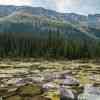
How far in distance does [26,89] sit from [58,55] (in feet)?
142

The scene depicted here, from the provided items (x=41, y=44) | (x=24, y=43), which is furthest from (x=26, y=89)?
(x=24, y=43)

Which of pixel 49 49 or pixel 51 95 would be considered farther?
pixel 49 49

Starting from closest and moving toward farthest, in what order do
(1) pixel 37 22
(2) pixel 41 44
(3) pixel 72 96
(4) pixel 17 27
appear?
1. (3) pixel 72 96
2. (2) pixel 41 44
3. (4) pixel 17 27
4. (1) pixel 37 22

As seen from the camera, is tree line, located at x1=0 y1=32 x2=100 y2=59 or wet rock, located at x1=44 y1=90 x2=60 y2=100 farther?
tree line, located at x1=0 y1=32 x2=100 y2=59

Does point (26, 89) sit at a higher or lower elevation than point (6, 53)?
higher

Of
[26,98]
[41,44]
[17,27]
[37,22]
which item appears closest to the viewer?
[26,98]

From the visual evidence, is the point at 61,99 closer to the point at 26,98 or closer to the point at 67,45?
the point at 26,98

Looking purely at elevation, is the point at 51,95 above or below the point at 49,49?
above

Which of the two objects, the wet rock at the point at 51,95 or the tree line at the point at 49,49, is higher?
the wet rock at the point at 51,95

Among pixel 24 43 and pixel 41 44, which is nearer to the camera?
pixel 41 44

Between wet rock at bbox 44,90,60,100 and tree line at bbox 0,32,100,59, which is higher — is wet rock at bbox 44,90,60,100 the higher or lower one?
the higher one

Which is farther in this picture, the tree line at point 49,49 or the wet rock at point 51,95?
the tree line at point 49,49

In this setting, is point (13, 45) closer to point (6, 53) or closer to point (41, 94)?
point (6, 53)

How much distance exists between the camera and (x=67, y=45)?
201ft
